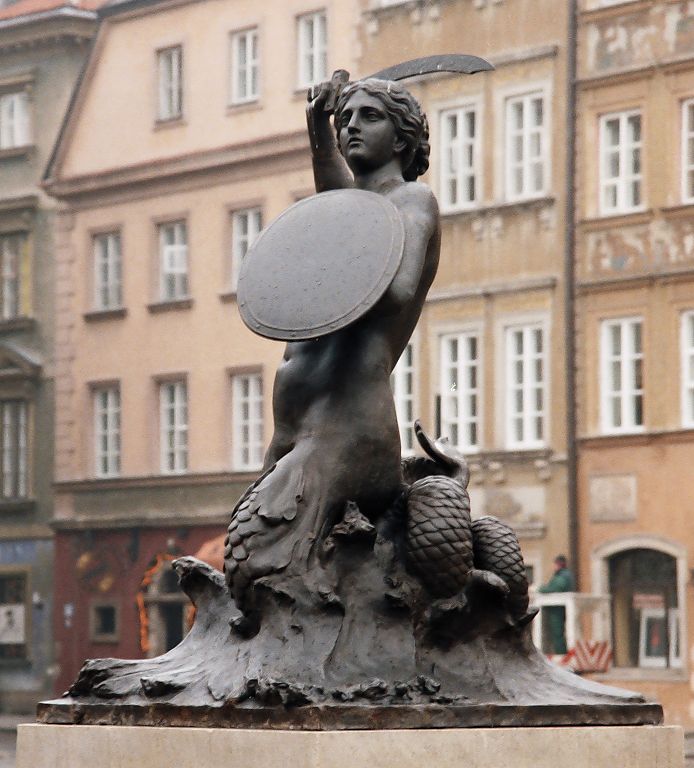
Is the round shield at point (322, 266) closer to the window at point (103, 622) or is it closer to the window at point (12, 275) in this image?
the window at point (103, 622)

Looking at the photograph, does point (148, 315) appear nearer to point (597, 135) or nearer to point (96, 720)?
point (597, 135)

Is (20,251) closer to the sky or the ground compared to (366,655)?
closer to the sky

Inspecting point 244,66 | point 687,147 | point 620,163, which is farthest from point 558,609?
point 244,66

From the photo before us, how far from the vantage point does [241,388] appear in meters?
42.3

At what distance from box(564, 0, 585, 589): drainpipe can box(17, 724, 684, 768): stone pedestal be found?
27.6 metres

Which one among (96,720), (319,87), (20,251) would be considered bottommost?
(96,720)

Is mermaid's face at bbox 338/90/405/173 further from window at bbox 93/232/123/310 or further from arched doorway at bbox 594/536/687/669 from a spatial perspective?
window at bbox 93/232/123/310

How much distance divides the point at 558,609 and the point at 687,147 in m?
7.16

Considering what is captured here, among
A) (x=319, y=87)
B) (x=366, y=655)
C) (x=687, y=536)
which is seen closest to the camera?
(x=366, y=655)

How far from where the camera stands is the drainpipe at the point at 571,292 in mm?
35531

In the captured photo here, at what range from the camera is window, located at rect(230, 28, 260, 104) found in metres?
42.7

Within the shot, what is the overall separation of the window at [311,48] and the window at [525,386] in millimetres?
6665

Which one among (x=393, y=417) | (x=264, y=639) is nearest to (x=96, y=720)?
(x=264, y=639)

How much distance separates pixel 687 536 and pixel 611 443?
1.94m
